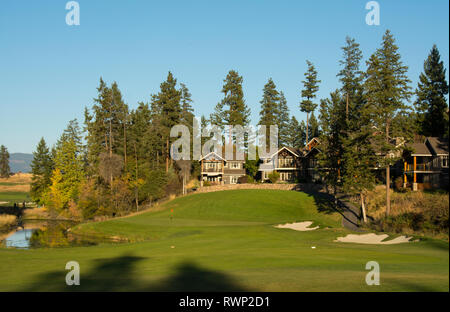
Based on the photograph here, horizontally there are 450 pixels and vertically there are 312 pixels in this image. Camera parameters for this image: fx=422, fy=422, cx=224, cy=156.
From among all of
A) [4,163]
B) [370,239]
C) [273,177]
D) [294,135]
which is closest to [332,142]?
[370,239]

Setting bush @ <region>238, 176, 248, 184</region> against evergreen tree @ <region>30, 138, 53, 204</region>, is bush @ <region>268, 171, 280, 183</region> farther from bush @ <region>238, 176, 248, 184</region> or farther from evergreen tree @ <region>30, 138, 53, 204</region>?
evergreen tree @ <region>30, 138, 53, 204</region>

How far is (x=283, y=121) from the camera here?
112125mm

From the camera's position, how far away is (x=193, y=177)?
9831 centimetres

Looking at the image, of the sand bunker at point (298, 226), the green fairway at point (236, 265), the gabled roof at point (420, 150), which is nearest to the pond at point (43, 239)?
the green fairway at point (236, 265)

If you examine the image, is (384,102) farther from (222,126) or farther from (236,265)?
(222,126)

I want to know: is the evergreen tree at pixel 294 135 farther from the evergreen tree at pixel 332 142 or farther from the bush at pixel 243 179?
the evergreen tree at pixel 332 142

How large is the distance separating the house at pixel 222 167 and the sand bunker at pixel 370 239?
5555 cm

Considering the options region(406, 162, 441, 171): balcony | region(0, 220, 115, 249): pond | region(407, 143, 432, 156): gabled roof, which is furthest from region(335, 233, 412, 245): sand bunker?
region(406, 162, 441, 171): balcony

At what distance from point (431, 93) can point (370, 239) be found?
4984 cm

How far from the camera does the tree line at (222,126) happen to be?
153 ft

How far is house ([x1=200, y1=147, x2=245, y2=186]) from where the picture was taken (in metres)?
88.8
